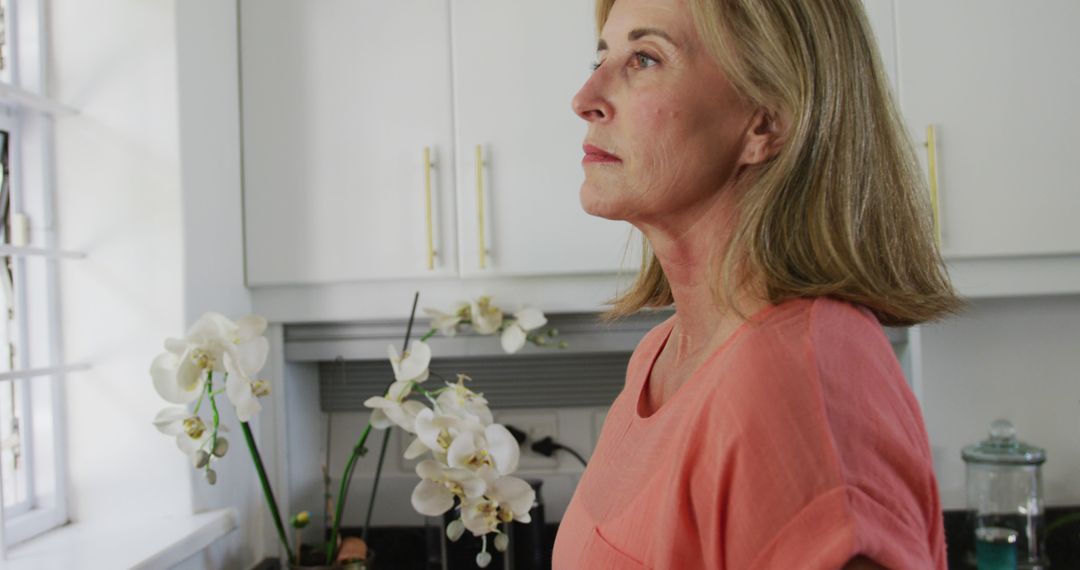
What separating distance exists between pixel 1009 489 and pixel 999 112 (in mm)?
720

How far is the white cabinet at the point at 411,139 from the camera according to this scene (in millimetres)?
1615

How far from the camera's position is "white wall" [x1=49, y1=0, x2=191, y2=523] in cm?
146

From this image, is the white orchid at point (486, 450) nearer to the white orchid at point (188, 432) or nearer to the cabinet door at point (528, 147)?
the white orchid at point (188, 432)

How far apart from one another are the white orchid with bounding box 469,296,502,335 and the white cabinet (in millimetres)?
74

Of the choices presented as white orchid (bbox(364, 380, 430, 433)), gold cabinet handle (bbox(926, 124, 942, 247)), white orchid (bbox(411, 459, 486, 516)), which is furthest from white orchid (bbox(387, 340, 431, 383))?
gold cabinet handle (bbox(926, 124, 942, 247))

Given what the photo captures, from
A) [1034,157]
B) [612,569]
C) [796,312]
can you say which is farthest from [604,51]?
[1034,157]

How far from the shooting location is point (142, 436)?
146 centimetres

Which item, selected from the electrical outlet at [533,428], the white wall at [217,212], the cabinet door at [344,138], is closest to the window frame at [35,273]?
the white wall at [217,212]

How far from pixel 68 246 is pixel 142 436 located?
13.0 inches

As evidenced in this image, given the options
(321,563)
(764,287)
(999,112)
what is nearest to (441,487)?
(321,563)

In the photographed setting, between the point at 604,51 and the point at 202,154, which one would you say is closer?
the point at 604,51

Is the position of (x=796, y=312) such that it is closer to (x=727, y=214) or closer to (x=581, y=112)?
(x=727, y=214)

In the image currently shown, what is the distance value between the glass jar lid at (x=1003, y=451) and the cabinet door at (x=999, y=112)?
14.1 inches

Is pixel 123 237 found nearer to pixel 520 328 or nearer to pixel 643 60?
pixel 520 328
